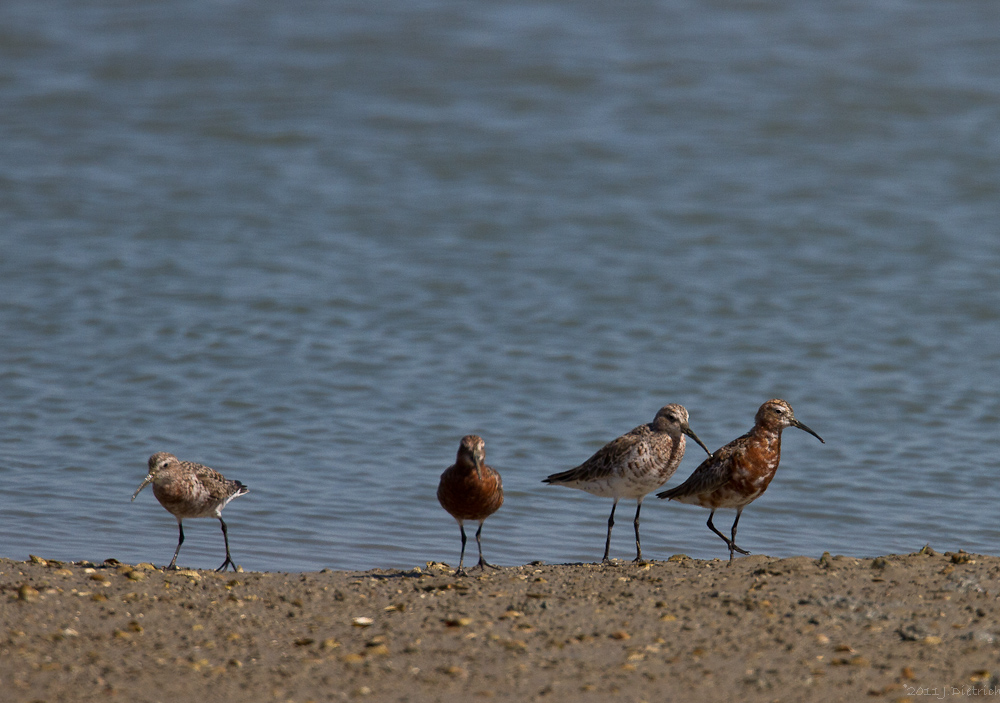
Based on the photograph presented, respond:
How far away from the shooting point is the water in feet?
34.1

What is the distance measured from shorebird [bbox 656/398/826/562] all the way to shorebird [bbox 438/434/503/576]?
153 cm

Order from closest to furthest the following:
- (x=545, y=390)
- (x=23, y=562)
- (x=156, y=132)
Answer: (x=23, y=562) < (x=545, y=390) < (x=156, y=132)

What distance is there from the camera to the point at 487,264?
17594 mm

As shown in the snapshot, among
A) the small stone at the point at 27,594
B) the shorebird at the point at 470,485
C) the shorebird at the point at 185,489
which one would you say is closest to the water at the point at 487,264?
the shorebird at the point at 185,489

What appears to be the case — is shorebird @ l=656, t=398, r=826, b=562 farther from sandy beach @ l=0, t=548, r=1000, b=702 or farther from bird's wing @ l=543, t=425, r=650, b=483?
sandy beach @ l=0, t=548, r=1000, b=702

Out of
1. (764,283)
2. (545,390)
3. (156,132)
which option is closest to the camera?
(545,390)

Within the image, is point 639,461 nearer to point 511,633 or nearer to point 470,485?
point 470,485

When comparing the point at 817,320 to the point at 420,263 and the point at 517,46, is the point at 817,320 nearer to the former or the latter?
the point at 420,263

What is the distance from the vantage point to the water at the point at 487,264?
10391mm

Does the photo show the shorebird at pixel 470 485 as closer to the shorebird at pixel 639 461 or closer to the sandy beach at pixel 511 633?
the sandy beach at pixel 511 633

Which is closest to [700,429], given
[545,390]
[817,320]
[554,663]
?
[545,390]

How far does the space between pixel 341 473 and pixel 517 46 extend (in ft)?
48.6

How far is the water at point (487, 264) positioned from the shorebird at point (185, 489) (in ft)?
1.70

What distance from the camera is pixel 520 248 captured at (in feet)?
59.3
